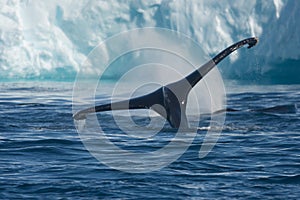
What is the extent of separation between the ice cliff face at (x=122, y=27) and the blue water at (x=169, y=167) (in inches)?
614

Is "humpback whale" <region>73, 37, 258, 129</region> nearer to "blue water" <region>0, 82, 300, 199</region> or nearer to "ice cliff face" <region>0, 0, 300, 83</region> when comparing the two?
"blue water" <region>0, 82, 300, 199</region>

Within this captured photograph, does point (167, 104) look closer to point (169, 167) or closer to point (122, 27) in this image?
point (169, 167)

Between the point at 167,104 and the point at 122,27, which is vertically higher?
the point at 122,27

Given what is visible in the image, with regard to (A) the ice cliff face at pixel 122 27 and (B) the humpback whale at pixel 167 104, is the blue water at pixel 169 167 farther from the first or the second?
(A) the ice cliff face at pixel 122 27

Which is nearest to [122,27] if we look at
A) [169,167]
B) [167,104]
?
[167,104]

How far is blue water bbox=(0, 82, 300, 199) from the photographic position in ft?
23.6

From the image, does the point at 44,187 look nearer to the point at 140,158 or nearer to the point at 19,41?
the point at 140,158

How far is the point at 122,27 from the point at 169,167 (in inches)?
993

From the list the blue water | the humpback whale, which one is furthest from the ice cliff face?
the humpback whale

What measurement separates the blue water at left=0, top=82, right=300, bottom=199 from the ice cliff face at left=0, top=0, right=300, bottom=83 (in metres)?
15.6

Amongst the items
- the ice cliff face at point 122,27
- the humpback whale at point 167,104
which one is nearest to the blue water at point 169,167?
the humpback whale at point 167,104

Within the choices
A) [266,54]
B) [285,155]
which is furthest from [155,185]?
[266,54]

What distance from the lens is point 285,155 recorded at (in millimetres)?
9859

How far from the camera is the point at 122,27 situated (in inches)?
1316
